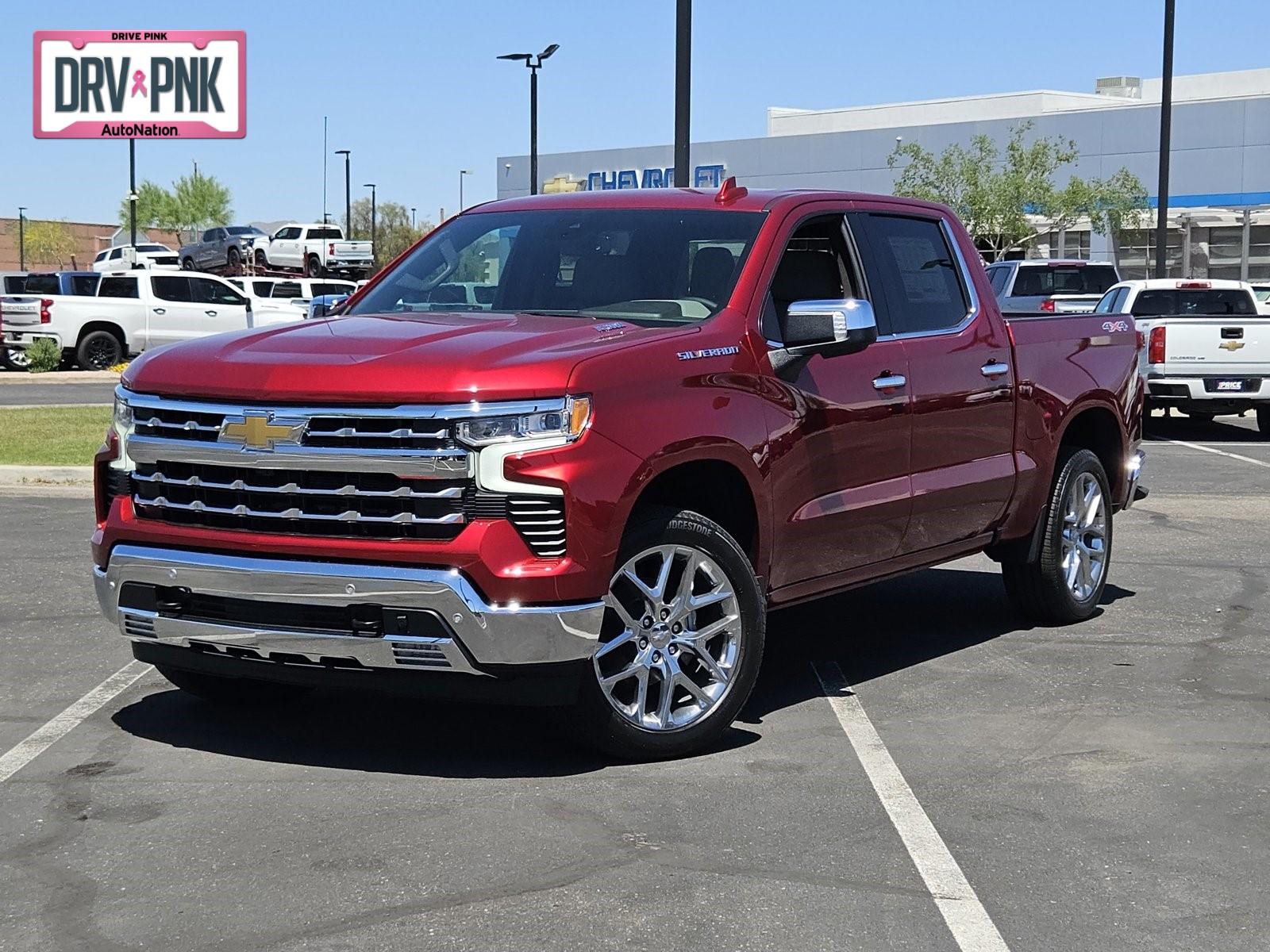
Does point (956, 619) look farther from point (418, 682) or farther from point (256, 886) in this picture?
point (256, 886)

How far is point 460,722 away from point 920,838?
210cm

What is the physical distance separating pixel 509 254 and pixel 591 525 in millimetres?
2008

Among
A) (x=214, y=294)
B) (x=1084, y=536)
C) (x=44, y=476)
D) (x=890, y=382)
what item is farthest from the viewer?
(x=214, y=294)

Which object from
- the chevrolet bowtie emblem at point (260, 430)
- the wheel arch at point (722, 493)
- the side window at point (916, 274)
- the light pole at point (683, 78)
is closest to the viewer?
the chevrolet bowtie emblem at point (260, 430)

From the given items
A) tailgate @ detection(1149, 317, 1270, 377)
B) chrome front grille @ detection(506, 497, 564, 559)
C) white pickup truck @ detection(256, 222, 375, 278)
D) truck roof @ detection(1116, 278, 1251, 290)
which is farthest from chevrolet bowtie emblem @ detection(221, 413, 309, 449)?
white pickup truck @ detection(256, 222, 375, 278)

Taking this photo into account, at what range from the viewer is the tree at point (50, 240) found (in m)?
128

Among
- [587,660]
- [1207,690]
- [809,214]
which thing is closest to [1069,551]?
[1207,690]

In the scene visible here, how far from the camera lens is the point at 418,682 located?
5.85 metres

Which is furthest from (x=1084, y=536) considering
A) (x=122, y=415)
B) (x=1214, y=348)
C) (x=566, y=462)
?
(x=1214, y=348)

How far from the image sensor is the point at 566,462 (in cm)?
575

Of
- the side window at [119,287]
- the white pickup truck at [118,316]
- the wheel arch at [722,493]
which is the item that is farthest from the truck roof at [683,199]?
the side window at [119,287]

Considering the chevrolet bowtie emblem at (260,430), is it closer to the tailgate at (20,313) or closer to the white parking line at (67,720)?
the white parking line at (67,720)

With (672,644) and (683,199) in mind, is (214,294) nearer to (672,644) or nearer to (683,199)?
(683,199)

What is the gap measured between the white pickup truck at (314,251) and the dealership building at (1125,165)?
7.05 meters
